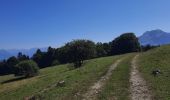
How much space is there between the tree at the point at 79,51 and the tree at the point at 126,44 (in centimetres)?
6152

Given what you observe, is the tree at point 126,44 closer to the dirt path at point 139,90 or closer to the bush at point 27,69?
the bush at point 27,69

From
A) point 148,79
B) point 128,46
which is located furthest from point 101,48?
point 148,79

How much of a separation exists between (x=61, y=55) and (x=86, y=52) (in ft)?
29.7

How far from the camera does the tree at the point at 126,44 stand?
6383 inches

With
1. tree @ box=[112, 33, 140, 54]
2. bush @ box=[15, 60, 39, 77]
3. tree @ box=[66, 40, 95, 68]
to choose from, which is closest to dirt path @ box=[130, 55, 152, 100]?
tree @ box=[66, 40, 95, 68]

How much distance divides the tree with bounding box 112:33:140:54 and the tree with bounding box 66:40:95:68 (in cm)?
6152

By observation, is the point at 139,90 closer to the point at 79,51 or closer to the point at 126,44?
the point at 79,51

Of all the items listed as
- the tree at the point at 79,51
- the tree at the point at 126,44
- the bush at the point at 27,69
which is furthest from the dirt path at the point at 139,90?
the tree at the point at 126,44

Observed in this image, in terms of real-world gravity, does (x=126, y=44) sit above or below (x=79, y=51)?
above

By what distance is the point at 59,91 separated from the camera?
32438 millimetres

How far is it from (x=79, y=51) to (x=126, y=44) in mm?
66234

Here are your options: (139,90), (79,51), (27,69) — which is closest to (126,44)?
(27,69)

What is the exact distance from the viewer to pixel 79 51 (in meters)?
102

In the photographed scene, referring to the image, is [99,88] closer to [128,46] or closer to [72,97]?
[72,97]
